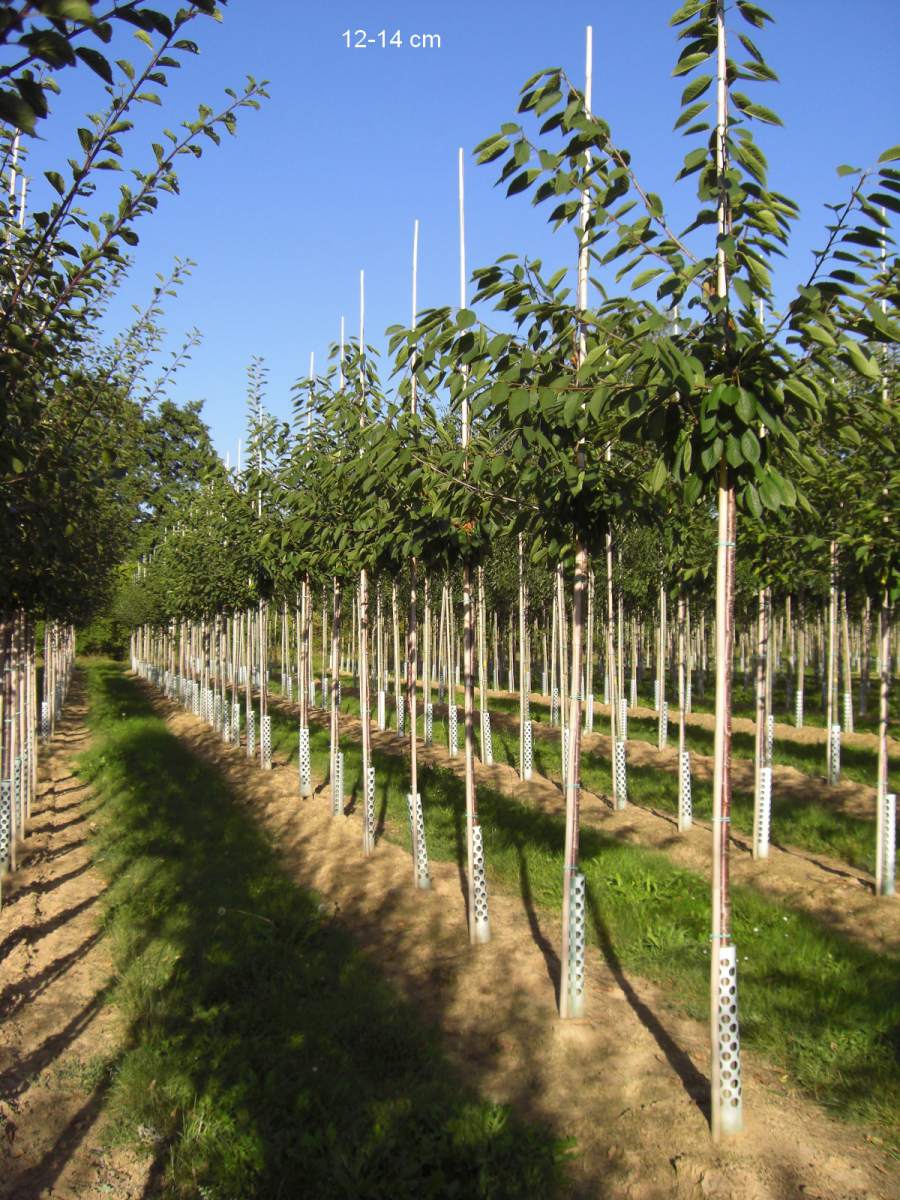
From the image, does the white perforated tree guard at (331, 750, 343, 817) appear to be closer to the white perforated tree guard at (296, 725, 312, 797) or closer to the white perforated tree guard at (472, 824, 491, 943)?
the white perforated tree guard at (296, 725, 312, 797)

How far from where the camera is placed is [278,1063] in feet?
19.3

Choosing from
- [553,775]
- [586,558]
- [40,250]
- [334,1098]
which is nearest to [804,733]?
[553,775]

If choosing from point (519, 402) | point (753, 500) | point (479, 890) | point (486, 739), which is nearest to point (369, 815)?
point (479, 890)

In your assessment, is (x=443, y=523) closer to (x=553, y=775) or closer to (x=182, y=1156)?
(x=182, y=1156)

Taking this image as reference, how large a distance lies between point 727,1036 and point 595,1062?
1386 mm

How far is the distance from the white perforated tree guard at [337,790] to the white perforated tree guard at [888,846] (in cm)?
675

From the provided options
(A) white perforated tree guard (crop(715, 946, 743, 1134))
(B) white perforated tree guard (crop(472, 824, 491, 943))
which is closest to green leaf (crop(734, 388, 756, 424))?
(A) white perforated tree guard (crop(715, 946, 743, 1134))

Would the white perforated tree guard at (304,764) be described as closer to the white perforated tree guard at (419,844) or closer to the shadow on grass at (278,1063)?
the shadow on grass at (278,1063)

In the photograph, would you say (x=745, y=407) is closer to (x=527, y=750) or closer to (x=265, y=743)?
(x=527, y=750)

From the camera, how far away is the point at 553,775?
643 inches

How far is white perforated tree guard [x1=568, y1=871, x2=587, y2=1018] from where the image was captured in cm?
632

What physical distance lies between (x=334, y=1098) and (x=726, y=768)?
298 centimetres

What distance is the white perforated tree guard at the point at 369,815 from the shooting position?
1077 cm

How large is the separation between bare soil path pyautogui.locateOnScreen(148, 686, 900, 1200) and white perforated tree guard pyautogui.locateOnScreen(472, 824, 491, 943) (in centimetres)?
13
